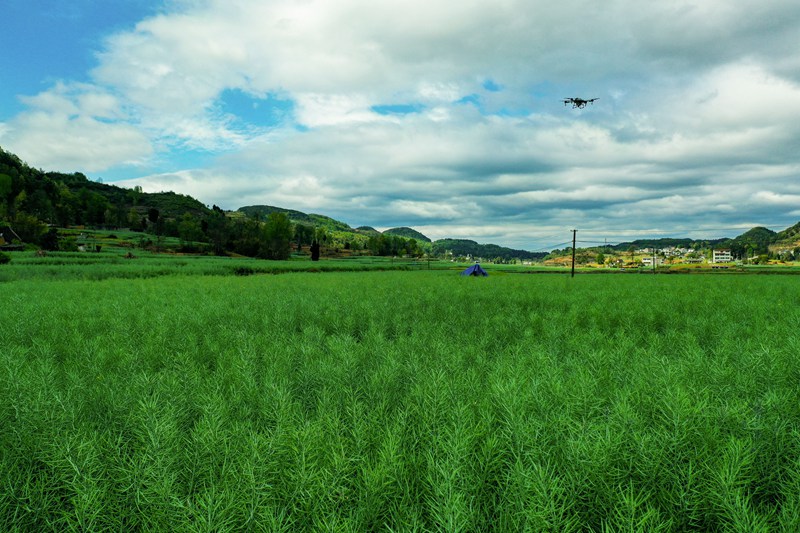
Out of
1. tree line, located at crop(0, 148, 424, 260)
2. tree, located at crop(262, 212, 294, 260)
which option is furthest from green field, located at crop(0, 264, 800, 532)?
tree line, located at crop(0, 148, 424, 260)

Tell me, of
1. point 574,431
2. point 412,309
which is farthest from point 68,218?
point 574,431

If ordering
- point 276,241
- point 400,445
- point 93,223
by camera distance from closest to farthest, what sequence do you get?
point 400,445, point 276,241, point 93,223

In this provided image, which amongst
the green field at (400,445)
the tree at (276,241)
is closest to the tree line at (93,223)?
the tree at (276,241)

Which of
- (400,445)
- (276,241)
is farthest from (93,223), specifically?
(400,445)

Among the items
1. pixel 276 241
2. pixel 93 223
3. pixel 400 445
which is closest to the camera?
pixel 400 445

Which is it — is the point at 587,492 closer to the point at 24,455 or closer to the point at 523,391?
the point at 523,391

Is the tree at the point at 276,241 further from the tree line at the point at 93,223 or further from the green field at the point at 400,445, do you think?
the green field at the point at 400,445

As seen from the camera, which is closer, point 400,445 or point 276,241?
point 400,445

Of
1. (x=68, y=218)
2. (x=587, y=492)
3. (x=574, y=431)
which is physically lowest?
→ (x=587, y=492)

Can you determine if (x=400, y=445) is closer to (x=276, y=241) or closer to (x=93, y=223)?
(x=276, y=241)

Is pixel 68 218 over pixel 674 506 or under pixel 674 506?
over

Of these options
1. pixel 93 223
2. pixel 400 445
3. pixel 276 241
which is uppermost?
pixel 93 223

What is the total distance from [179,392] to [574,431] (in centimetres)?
427

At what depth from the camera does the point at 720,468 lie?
266 cm
